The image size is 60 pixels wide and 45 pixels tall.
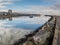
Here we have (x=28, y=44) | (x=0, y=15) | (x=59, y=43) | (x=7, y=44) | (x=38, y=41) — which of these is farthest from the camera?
(x=0, y=15)

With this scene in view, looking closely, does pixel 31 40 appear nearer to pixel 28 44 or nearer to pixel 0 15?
pixel 28 44

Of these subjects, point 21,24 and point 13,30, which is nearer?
point 13,30

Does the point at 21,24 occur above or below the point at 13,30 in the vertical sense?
below

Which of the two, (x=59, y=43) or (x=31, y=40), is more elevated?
(x=31, y=40)

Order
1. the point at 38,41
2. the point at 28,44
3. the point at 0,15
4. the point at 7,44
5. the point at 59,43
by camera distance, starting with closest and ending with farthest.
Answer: the point at 28,44, the point at 38,41, the point at 7,44, the point at 59,43, the point at 0,15

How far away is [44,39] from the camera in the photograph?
7953mm

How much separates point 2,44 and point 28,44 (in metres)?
1.84

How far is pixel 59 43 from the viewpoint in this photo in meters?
9.05

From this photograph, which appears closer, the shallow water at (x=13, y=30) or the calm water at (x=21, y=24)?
the shallow water at (x=13, y=30)

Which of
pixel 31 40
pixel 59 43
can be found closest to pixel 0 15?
pixel 59 43

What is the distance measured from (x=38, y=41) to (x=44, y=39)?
812 millimetres

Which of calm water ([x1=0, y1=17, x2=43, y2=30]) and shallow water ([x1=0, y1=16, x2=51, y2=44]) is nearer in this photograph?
shallow water ([x1=0, y1=16, x2=51, y2=44])

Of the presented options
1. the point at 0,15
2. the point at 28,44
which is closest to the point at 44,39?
the point at 28,44

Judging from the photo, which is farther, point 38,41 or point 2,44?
point 2,44
